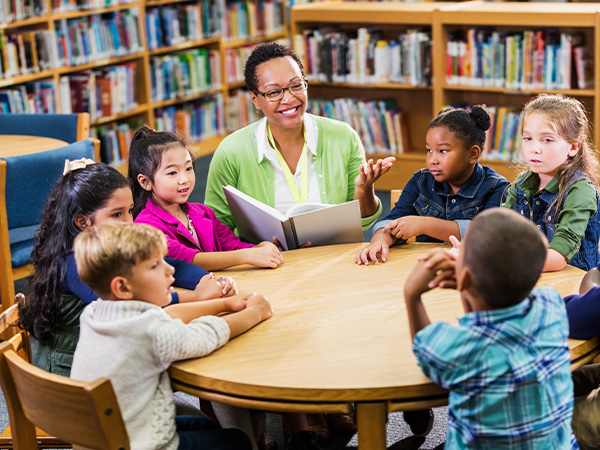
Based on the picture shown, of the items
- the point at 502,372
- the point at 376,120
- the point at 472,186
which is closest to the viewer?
the point at 502,372

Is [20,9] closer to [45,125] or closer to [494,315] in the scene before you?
[45,125]

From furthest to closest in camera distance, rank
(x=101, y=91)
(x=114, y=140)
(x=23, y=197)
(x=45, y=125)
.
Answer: (x=114, y=140), (x=101, y=91), (x=45, y=125), (x=23, y=197)

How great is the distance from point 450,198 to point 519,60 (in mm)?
2766

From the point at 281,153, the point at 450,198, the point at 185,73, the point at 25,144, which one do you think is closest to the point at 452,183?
the point at 450,198

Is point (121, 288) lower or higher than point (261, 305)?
higher

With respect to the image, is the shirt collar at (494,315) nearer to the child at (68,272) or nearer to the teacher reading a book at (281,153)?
the child at (68,272)

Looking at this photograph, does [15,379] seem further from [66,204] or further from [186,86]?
[186,86]

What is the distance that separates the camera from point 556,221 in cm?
207

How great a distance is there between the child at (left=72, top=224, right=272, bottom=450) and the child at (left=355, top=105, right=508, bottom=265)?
2.66 feet

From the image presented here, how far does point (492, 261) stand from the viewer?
4.27 feet

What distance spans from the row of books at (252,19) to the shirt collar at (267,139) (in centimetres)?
411

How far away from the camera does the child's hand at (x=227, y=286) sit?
1870 millimetres

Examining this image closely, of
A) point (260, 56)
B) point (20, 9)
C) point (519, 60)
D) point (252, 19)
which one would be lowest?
point (519, 60)

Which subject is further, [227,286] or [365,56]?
[365,56]
